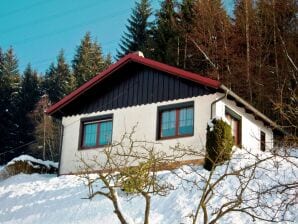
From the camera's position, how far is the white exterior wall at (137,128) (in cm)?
1705

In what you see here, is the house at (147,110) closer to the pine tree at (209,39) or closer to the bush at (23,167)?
the bush at (23,167)

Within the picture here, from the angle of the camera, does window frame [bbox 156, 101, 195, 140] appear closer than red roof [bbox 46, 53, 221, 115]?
No

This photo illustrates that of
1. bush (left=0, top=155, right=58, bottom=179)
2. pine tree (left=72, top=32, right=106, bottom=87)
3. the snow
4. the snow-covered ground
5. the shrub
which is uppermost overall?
pine tree (left=72, top=32, right=106, bottom=87)

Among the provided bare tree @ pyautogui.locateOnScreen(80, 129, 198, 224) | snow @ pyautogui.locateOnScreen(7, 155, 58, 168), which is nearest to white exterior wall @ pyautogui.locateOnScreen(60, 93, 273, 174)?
bare tree @ pyautogui.locateOnScreen(80, 129, 198, 224)

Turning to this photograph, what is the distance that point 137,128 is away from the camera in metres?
18.2

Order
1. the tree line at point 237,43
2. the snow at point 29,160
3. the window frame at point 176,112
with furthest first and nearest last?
1. the tree line at point 237,43
2. the snow at point 29,160
3. the window frame at point 176,112

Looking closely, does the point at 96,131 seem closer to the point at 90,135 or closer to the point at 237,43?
the point at 90,135

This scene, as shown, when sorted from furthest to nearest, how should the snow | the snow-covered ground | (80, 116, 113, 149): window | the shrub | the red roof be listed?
the snow
(80, 116, 113, 149): window
the red roof
the snow-covered ground
the shrub

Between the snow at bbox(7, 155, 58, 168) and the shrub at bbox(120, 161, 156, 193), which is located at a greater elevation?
the snow at bbox(7, 155, 58, 168)

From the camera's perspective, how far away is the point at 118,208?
7.35 metres

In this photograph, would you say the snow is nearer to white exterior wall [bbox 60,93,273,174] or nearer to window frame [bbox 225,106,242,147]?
white exterior wall [bbox 60,93,273,174]

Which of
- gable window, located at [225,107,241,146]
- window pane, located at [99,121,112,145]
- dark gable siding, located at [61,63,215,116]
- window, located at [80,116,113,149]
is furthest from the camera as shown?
window, located at [80,116,113,149]

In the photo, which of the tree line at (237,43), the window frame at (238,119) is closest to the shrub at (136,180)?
the window frame at (238,119)

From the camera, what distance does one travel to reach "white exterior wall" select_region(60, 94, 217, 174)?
17.0m
